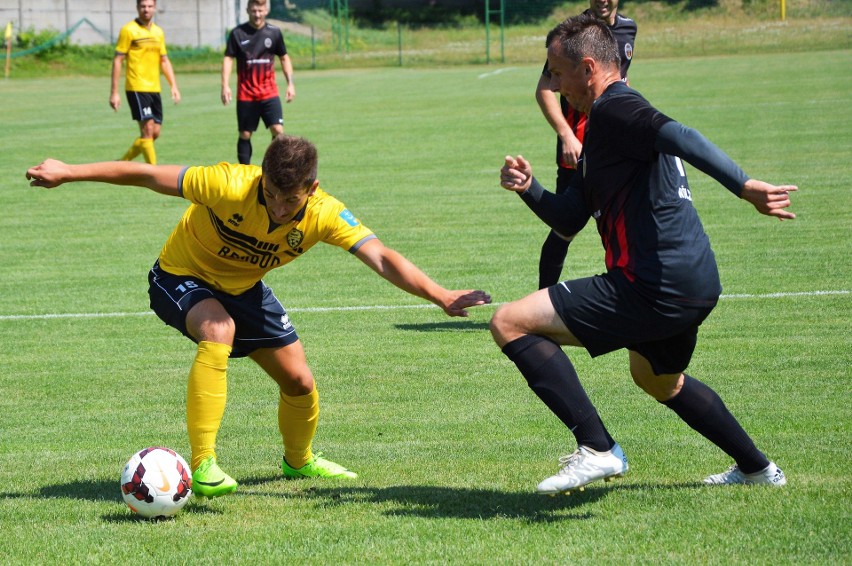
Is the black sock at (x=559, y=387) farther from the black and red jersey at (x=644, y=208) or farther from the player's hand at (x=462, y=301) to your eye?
the black and red jersey at (x=644, y=208)

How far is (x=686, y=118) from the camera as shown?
21.7 metres

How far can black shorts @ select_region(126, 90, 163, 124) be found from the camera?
17.2 meters

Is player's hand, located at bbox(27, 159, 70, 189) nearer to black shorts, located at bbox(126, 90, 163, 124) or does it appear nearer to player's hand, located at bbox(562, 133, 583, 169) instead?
player's hand, located at bbox(562, 133, 583, 169)

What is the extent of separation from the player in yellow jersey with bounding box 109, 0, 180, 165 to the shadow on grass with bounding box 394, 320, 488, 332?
924 cm

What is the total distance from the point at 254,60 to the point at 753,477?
13000mm

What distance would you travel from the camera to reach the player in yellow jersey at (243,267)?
16.0 ft

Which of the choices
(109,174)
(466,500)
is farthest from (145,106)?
(466,500)

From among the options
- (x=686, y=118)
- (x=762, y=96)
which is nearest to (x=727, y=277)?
(x=686, y=118)

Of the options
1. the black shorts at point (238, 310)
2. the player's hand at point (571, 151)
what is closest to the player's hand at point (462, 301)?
the black shorts at point (238, 310)

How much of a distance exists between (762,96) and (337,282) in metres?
17.6

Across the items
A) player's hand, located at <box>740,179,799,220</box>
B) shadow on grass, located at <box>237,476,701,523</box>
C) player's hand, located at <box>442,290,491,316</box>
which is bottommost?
shadow on grass, located at <box>237,476,701,523</box>

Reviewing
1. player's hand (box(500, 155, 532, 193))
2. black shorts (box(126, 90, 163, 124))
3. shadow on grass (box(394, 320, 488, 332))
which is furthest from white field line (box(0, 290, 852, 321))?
black shorts (box(126, 90, 163, 124))

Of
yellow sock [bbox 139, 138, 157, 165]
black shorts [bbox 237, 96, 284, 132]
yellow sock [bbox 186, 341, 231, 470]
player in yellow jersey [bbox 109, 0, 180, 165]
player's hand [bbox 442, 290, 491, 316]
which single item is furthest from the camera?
player in yellow jersey [bbox 109, 0, 180, 165]

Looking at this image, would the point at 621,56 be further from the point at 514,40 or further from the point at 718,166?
the point at 514,40
